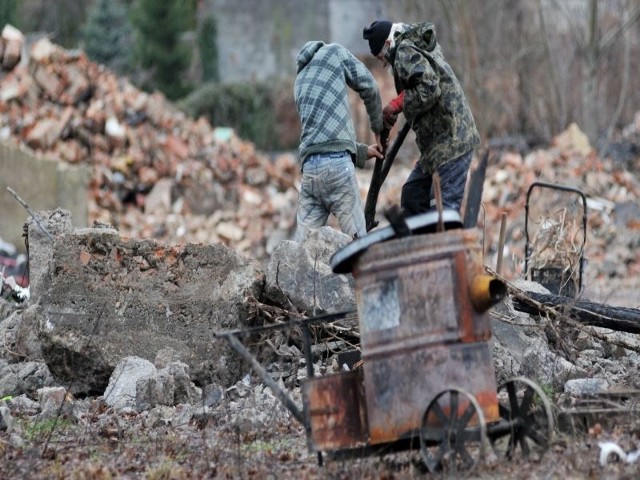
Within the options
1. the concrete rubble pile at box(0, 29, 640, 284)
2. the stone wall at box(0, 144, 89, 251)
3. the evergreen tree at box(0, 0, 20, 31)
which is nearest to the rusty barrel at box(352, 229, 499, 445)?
the stone wall at box(0, 144, 89, 251)

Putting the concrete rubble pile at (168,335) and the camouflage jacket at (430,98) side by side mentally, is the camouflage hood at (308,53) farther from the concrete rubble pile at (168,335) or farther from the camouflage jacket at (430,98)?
the concrete rubble pile at (168,335)

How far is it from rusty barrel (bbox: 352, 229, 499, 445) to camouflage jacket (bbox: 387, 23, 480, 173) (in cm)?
252

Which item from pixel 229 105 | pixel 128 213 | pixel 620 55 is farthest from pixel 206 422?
pixel 229 105

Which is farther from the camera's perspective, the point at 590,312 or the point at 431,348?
the point at 590,312

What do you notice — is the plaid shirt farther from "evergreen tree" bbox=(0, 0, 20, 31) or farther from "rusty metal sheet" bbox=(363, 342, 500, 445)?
"evergreen tree" bbox=(0, 0, 20, 31)

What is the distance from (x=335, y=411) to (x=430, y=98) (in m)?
2.79

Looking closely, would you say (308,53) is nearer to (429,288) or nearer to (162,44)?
(429,288)

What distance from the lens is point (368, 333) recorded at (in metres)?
5.42

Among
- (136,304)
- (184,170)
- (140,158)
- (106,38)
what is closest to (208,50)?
(106,38)

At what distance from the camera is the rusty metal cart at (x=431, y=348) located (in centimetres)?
521

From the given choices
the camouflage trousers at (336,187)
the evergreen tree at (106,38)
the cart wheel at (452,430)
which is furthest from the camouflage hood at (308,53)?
the evergreen tree at (106,38)

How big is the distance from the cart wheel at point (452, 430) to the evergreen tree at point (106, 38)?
110 feet

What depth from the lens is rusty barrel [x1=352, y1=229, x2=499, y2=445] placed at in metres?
5.24

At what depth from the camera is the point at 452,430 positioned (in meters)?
5.16
